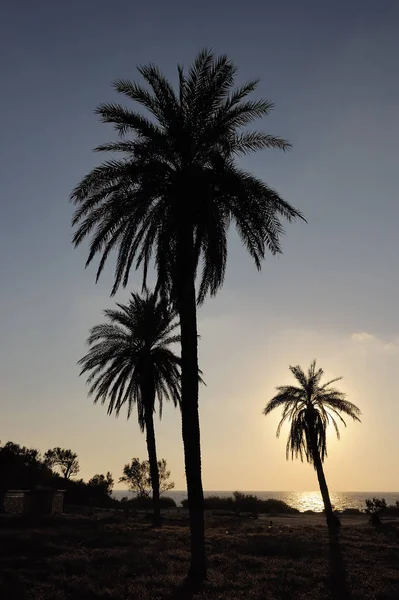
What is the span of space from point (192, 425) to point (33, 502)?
24.0m

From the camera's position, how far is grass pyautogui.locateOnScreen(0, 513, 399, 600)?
12.0 meters

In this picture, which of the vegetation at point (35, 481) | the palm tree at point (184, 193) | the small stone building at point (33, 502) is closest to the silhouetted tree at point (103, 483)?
the vegetation at point (35, 481)

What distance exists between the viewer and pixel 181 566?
602 inches

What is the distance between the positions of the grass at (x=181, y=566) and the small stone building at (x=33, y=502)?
11.0 metres

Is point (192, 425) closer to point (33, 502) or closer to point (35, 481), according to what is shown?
point (33, 502)

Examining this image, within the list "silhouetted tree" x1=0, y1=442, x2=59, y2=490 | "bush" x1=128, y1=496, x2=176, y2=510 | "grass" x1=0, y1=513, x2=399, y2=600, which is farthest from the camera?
"bush" x1=128, y1=496, x2=176, y2=510

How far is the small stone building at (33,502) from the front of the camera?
111ft

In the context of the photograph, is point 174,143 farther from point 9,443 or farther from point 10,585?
point 9,443

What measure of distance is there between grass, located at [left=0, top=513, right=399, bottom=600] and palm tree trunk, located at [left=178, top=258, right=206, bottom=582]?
30.2 inches

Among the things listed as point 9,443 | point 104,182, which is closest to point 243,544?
point 104,182

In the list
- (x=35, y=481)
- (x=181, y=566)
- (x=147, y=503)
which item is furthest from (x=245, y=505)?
(x=181, y=566)

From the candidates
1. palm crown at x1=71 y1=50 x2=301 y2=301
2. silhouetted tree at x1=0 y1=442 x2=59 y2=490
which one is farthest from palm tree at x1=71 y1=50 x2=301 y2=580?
silhouetted tree at x1=0 y1=442 x2=59 y2=490

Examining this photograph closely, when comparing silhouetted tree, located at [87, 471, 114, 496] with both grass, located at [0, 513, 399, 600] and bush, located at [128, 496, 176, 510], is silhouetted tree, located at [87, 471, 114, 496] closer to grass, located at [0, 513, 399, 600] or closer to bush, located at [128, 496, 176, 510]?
bush, located at [128, 496, 176, 510]

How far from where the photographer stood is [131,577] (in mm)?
13664
